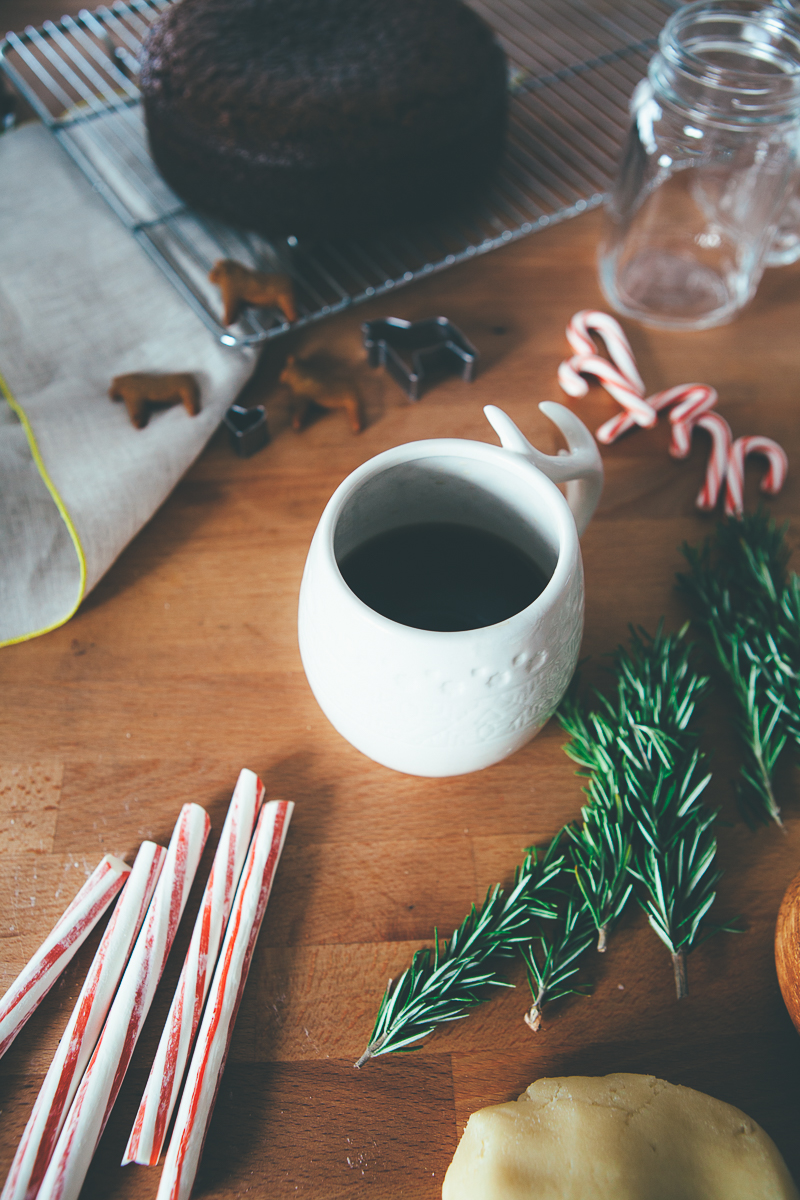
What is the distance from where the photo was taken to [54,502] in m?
0.68

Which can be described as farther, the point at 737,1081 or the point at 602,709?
the point at 602,709

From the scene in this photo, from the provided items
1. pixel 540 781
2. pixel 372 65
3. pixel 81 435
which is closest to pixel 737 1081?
pixel 540 781

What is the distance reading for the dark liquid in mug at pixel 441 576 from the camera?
0.52 m

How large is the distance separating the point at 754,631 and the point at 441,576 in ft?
0.83

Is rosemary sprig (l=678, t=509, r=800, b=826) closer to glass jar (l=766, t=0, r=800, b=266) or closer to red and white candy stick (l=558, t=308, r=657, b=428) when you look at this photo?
red and white candy stick (l=558, t=308, r=657, b=428)

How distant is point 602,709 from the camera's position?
1.95 ft

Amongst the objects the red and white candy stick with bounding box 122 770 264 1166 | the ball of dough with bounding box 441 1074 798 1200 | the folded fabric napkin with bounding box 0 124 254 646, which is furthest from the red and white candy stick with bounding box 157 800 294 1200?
the folded fabric napkin with bounding box 0 124 254 646

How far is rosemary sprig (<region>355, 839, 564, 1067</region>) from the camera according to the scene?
46 centimetres

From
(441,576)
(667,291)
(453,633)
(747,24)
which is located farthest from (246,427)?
(747,24)

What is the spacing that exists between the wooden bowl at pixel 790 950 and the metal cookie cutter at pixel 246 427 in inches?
21.2

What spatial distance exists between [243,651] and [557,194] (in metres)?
0.66

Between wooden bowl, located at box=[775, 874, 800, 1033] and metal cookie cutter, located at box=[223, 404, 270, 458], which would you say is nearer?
wooden bowl, located at box=[775, 874, 800, 1033]

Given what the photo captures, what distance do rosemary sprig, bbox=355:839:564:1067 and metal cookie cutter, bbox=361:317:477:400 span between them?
0.46 m

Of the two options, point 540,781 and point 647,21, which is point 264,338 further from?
point 647,21
